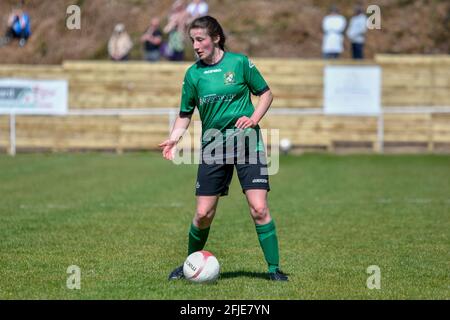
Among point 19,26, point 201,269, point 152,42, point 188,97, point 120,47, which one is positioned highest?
point 19,26

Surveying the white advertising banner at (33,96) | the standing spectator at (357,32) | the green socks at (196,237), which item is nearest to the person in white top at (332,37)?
the standing spectator at (357,32)

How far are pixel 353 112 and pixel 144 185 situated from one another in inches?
393

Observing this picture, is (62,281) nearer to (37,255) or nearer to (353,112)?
(37,255)

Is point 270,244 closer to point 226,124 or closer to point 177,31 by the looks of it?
point 226,124

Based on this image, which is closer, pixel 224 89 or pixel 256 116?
pixel 256 116

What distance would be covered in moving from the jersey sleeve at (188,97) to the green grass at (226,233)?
1.50 metres

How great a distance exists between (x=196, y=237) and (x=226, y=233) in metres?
3.20

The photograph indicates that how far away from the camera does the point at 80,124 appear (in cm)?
2667

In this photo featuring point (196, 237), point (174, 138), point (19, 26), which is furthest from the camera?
point (19, 26)

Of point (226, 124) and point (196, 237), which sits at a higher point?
point (226, 124)

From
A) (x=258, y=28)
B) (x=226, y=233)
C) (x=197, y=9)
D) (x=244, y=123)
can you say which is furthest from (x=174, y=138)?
(x=258, y=28)

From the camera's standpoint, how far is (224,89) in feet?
25.5

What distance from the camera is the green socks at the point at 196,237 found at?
8125 millimetres
